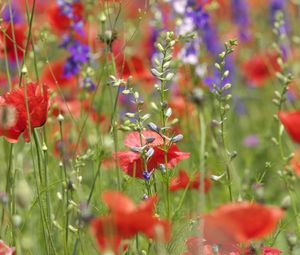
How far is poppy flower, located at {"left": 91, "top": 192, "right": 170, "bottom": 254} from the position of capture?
0.94 m

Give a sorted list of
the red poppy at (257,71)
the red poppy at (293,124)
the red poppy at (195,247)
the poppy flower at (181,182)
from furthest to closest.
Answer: the red poppy at (257,71), the poppy flower at (181,182), the red poppy at (195,247), the red poppy at (293,124)

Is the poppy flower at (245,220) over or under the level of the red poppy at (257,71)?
under

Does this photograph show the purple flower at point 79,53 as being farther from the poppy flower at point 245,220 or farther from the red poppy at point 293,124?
the poppy flower at point 245,220

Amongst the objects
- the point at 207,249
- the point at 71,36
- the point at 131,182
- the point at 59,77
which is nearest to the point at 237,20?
the point at 59,77

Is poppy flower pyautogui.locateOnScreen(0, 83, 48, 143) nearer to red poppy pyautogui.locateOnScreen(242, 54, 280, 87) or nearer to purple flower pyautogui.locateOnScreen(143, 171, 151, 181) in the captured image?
purple flower pyautogui.locateOnScreen(143, 171, 151, 181)

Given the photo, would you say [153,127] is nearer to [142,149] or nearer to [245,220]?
[142,149]

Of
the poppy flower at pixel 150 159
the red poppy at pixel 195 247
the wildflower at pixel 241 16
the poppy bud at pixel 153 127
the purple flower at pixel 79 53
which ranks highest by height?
the wildflower at pixel 241 16

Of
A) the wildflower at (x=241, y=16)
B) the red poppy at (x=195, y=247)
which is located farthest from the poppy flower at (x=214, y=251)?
the wildflower at (x=241, y=16)

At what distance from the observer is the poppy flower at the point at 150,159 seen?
1439 millimetres

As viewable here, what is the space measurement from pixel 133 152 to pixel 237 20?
2.67 meters

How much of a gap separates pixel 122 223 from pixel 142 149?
1.45 feet

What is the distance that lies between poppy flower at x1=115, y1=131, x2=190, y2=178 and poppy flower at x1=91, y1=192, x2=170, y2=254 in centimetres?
37

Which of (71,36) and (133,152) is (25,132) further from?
(71,36)

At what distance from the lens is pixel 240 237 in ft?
3.09
